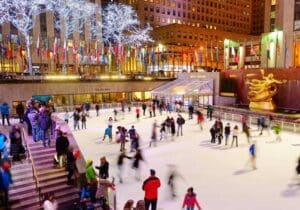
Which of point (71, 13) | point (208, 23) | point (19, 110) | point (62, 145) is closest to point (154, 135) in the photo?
point (62, 145)

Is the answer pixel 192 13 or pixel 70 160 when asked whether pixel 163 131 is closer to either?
pixel 70 160

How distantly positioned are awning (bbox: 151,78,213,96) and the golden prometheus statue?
638 cm

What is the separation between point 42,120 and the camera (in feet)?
41.4

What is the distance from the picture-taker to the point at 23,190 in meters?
9.93

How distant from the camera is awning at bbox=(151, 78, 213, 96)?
1458 inches

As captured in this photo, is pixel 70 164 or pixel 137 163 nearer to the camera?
pixel 70 164

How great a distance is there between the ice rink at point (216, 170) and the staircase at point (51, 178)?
5.71 ft

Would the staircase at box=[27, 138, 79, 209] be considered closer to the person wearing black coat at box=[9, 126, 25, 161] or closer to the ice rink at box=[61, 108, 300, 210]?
the person wearing black coat at box=[9, 126, 25, 161]

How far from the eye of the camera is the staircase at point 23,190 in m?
9.38

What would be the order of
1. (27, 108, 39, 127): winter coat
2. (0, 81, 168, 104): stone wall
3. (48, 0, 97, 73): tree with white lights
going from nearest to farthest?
(27, 108, 39, 127): winter coat
(0, 81, 168, 104): stone wall
(48, 0, 97, 73): tree with white lights

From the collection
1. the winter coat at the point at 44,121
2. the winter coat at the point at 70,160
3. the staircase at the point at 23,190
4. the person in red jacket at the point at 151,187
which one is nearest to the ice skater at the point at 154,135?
the winter coat at the point at 44,121

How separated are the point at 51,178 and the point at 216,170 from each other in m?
7.04

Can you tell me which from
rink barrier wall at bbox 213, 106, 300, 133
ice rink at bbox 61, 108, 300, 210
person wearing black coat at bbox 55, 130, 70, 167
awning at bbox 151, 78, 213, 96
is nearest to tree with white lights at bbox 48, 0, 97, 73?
awning at bbox 151, 78, 213, 96

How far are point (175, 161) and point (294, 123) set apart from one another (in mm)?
10696
